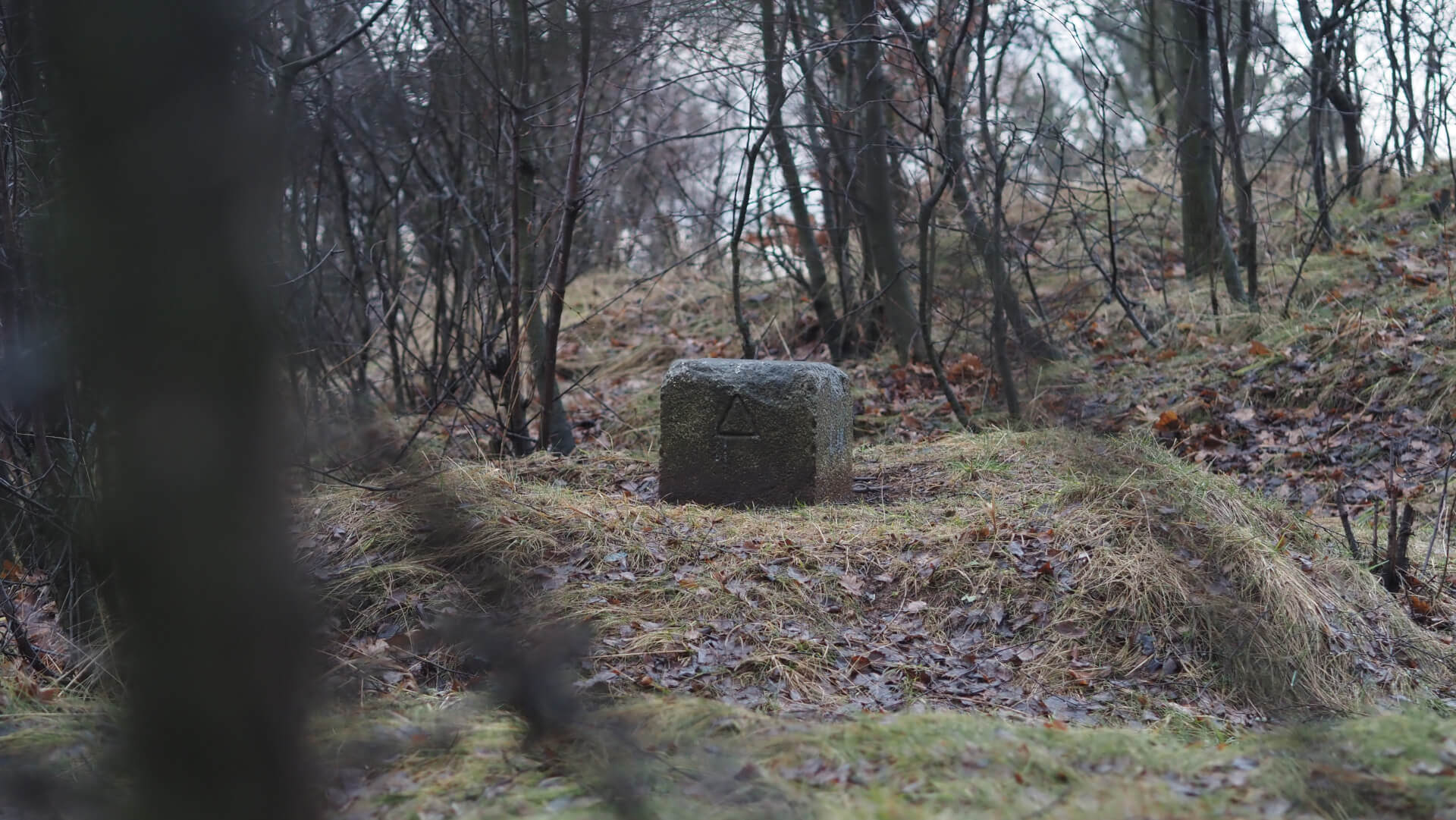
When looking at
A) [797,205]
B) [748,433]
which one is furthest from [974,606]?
[797,205]

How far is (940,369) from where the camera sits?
7.37 m

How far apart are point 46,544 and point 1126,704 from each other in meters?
4.32

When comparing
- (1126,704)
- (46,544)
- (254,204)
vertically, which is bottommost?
(1126,704)

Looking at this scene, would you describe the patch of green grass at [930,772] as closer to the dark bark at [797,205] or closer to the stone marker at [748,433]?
the stone marker at [748,433]

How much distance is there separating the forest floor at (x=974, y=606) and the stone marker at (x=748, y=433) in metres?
0.28

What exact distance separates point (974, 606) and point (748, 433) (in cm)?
170

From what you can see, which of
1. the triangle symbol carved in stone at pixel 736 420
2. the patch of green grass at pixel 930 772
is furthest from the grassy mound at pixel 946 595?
the patch of green grass at pixel 930 772

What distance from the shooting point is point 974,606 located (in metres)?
4.30

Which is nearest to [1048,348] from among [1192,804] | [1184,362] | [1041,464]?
[1184,362]

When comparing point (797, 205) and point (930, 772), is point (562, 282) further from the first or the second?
point (930, 772)

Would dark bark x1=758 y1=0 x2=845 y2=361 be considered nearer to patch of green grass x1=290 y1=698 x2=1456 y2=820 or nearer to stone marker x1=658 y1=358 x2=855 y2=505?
stone marker x1=658 y1=358 x2=855 y2=505

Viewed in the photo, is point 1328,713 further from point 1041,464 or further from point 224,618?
point 224,618

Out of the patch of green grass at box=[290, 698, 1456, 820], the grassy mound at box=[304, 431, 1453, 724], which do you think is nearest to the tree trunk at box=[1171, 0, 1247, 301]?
the grassy mound at box=[304, 431, 1453, 724]

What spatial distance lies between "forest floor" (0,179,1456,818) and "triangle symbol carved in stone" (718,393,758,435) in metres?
0.45
